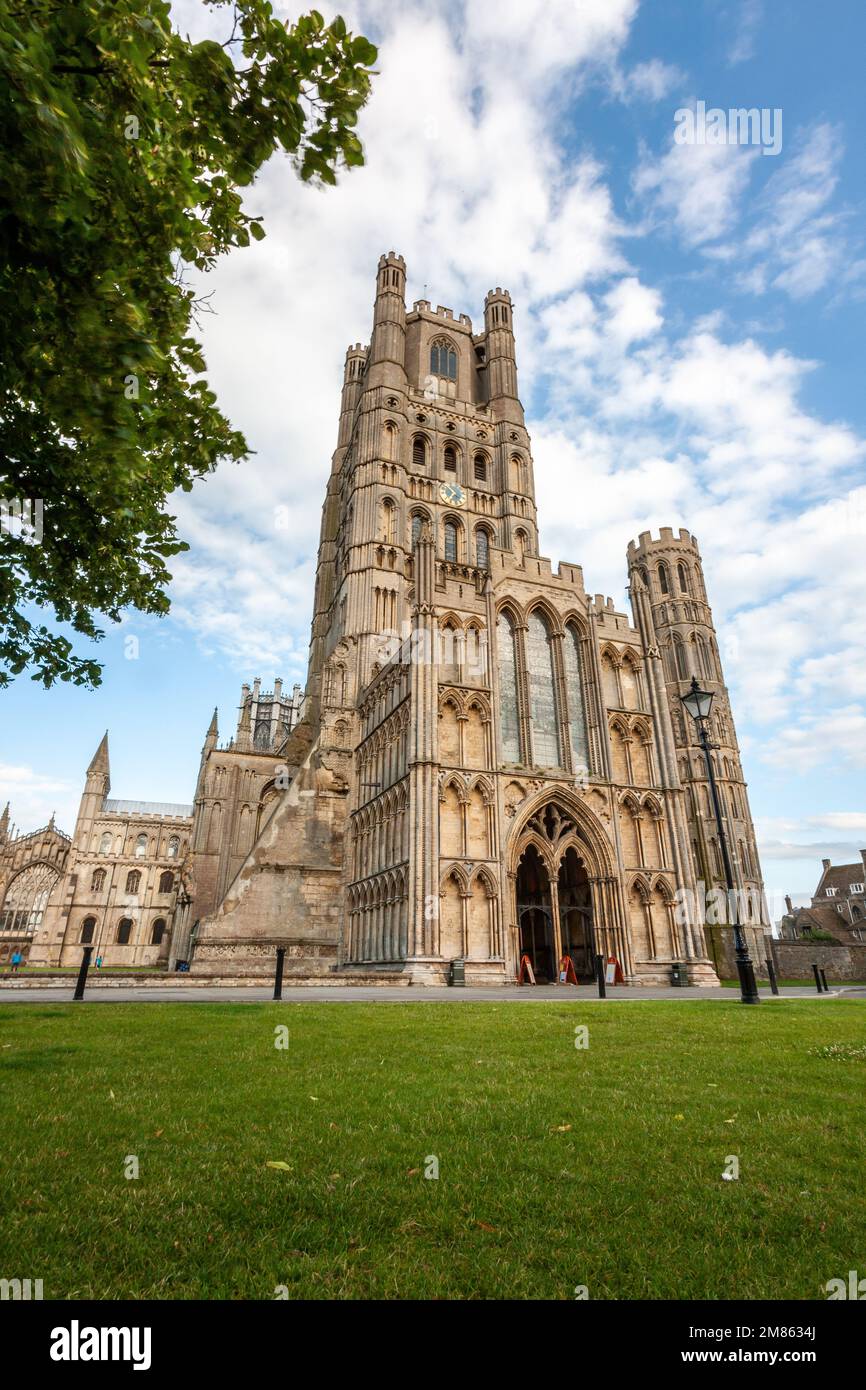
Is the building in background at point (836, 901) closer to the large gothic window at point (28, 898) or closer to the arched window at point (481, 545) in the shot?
the arched window at point (481, 545)

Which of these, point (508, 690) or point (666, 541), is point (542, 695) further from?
point (666, 541)

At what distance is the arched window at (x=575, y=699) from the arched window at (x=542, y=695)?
58cm

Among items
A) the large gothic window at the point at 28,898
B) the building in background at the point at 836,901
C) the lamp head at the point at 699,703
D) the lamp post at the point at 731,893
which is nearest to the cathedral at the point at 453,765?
the lamp post at the point at 731,893

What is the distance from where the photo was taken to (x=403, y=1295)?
259 cm

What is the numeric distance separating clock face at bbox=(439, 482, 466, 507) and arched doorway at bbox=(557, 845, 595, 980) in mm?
26163

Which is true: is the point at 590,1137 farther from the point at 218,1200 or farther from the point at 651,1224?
the point at 218,1200

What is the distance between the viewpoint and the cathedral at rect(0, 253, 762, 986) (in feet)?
75.5

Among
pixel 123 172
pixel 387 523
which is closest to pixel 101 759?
pixel 387 523

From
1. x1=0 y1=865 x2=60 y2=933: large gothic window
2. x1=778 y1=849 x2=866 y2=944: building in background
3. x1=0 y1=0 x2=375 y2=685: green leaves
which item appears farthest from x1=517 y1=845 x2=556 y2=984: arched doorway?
x1=0 y1=865 x2=60 y2=933: large gothic window

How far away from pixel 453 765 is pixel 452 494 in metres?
26.1

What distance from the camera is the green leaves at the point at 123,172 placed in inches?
149

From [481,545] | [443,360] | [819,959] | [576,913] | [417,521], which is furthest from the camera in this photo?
[443,360]

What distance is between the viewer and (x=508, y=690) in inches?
1022
